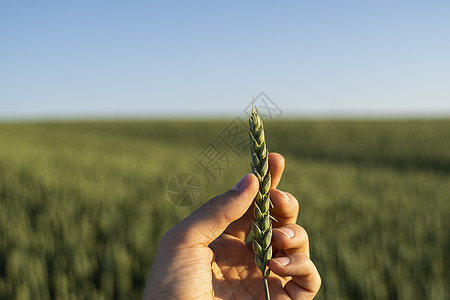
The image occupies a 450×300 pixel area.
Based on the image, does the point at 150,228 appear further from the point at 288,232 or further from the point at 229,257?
the point at 288,232

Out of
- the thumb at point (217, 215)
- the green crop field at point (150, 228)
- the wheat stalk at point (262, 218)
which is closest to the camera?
the wheat stalk at point (262, 218)

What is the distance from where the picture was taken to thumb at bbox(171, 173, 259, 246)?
0.90 meters

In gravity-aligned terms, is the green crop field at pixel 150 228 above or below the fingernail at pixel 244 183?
below

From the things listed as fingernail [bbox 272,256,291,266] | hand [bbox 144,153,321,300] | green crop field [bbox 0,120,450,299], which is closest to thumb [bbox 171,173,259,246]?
hand [bbox 144,153,321,300]

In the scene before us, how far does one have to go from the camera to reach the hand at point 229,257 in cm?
94

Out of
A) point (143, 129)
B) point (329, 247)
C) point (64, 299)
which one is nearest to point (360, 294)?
point (329, 247)

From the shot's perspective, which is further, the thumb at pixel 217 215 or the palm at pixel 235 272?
the palm at pixel 235 272

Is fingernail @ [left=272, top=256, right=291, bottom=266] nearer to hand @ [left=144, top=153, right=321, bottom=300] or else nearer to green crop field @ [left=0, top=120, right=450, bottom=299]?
hand @ [left=144, top=153, right=321, bottom=300]

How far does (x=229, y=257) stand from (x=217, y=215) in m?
0.29

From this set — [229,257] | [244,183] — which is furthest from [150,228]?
[244,183]

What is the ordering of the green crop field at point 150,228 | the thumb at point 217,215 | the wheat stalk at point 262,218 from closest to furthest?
the wheat stalk at point 262,218, the thumb at point 217,215, the green crop field at point 150,228

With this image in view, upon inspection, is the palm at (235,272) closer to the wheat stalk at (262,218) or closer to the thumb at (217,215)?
the thumb at (217,215)

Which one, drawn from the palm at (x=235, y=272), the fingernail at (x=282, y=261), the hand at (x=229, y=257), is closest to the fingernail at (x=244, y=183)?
the hand at (x=229, y=257)

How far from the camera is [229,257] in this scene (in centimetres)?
116
